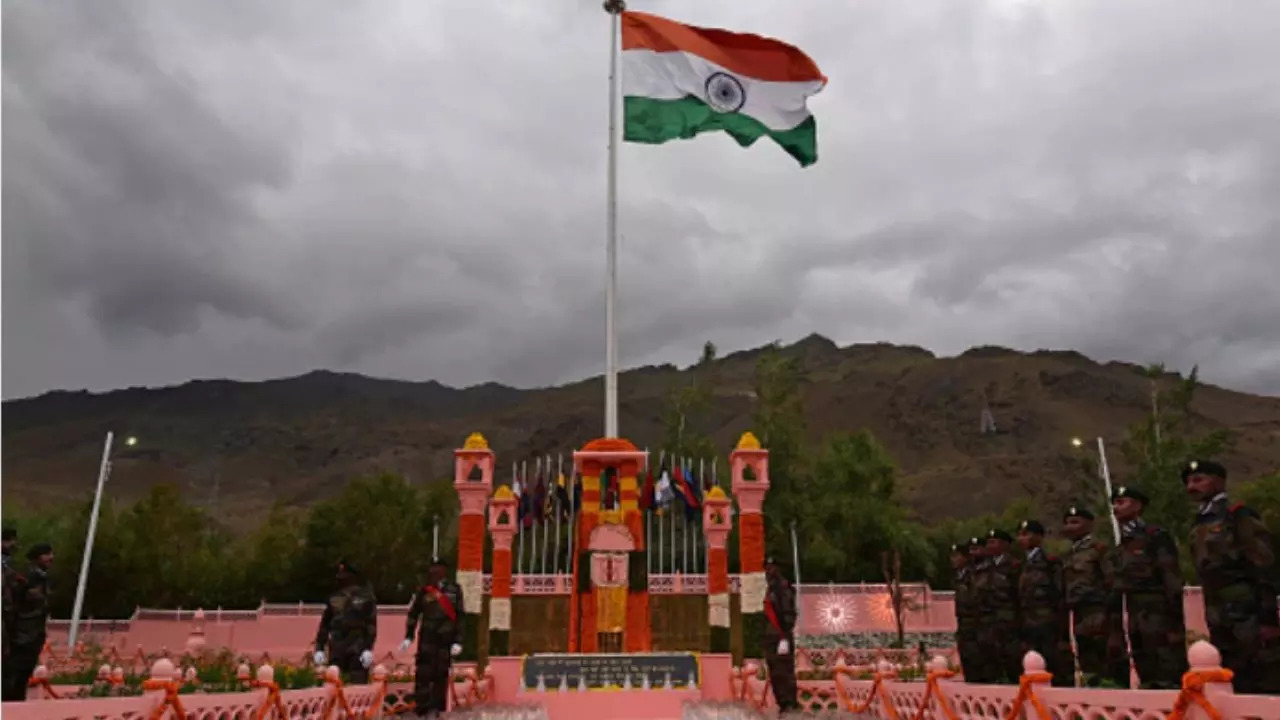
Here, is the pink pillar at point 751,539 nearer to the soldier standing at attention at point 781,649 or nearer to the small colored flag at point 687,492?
the small colored flag at point 687,492

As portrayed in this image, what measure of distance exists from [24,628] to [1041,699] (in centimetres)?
828

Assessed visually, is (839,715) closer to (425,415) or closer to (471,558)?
(471,558)

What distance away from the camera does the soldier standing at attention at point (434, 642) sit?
33.6ft

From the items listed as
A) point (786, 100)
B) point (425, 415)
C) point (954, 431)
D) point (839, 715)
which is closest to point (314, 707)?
point (839, 715)

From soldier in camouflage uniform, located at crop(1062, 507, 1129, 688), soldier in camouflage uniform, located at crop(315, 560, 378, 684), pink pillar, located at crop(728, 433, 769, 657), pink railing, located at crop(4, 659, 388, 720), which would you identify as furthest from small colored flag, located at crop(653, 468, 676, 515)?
soldier in camouflage uniform, located at crop(1062, 507, 1129, 688)

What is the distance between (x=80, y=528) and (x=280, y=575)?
811 cm

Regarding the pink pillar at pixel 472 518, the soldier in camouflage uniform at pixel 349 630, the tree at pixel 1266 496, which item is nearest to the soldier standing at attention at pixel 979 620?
the soldier in camouflage uniform at pixel 349 630

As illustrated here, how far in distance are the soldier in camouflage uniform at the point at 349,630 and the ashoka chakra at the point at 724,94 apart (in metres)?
11.9

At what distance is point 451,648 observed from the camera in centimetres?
1038

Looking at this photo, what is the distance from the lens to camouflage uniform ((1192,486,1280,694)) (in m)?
5.18

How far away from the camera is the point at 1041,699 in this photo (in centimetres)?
559

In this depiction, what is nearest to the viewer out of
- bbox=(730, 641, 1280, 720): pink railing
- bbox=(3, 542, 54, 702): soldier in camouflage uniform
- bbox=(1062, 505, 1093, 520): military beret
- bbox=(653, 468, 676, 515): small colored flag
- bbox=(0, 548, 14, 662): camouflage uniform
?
bbox=(730, 641, 1280, 720): pink railing

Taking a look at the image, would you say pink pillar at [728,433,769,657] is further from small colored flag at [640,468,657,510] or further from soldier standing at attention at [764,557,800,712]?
soldier standing at attention at [764,557,800,712]

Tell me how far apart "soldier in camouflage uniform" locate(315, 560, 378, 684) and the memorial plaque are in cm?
431
